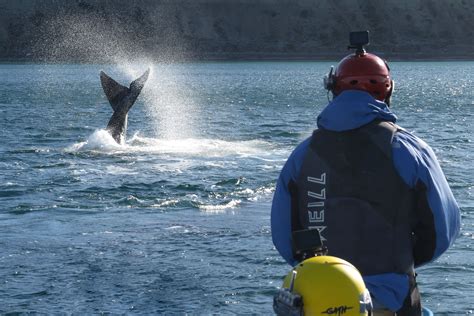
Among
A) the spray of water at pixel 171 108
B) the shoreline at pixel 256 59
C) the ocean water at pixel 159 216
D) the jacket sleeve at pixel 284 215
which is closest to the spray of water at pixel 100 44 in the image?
the shoreline at pixel 256 59

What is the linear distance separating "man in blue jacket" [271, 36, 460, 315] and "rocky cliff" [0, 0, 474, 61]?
125420 millimetres

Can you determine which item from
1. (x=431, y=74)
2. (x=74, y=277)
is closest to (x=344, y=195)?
(x=74, y=277)

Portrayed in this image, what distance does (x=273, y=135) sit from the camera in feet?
106

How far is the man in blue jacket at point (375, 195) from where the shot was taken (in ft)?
19.3

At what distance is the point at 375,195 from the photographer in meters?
5.90

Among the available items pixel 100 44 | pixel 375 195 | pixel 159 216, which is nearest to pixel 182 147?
pixel 159 216

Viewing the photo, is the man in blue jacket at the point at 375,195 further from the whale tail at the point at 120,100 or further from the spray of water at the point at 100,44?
the spray of water at the point at 100,44

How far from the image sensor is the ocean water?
39.6ft

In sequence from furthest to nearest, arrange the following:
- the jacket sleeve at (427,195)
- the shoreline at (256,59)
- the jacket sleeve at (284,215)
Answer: the shoreline at (256,59) → the jacket sleeve at (284,215) → the jacket sleeve at (427,195)

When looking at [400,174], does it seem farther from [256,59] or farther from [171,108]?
[256,59]

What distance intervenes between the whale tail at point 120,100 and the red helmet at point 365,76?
73.8 feet

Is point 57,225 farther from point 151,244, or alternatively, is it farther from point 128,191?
point 128,191

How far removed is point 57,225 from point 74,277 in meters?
3.48

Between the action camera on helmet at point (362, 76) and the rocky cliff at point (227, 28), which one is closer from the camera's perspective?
the action camera on helmet at point (362, 76)
